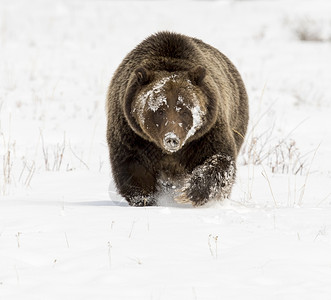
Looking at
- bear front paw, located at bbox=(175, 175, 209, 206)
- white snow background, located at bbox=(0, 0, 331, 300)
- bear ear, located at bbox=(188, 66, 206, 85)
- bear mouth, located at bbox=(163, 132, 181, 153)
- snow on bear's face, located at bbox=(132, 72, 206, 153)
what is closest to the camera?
white snow background, located at bbox=(0, 0, 331, 300)

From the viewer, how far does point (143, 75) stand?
5531mm

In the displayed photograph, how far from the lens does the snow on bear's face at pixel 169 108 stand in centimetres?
536

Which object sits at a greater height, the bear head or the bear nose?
the bear head

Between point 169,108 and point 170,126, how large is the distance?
174 millimetres

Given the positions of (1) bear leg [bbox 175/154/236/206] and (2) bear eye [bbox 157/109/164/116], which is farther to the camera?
(1) bear leg [bbox 175/154/236/206]

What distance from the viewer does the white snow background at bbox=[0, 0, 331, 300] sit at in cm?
329

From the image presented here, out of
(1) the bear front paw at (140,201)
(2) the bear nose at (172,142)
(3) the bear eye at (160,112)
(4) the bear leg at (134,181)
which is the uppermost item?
(3) the bear eye at (160,112)

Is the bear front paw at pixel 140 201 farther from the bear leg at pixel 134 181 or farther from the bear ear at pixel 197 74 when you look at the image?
the bear ear at pixel 197 74

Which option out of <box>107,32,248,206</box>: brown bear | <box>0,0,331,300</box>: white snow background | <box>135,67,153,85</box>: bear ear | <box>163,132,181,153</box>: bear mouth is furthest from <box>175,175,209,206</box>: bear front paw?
<box>135,67,153,85</box>: bear ear

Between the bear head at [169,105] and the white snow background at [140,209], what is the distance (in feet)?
2.33

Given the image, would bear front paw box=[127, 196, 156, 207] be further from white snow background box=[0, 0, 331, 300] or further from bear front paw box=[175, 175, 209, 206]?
bear front paw box=[175, 175, 209, 206]

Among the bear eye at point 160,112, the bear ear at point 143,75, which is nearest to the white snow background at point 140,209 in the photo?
the bear eye at point 160,112

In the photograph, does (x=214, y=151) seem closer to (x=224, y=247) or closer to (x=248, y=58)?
(x=224, y=247)

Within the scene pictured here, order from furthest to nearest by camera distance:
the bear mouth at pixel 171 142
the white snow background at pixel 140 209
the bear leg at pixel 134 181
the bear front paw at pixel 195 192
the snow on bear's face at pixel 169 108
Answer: the bear leg at pixel 134 181 → the bear front paw at pixel 195 192 → the snow on bear's face at pixel 169 108 → the bear mouth at pixel 171 142 → the white snow background at pixel 140 209
